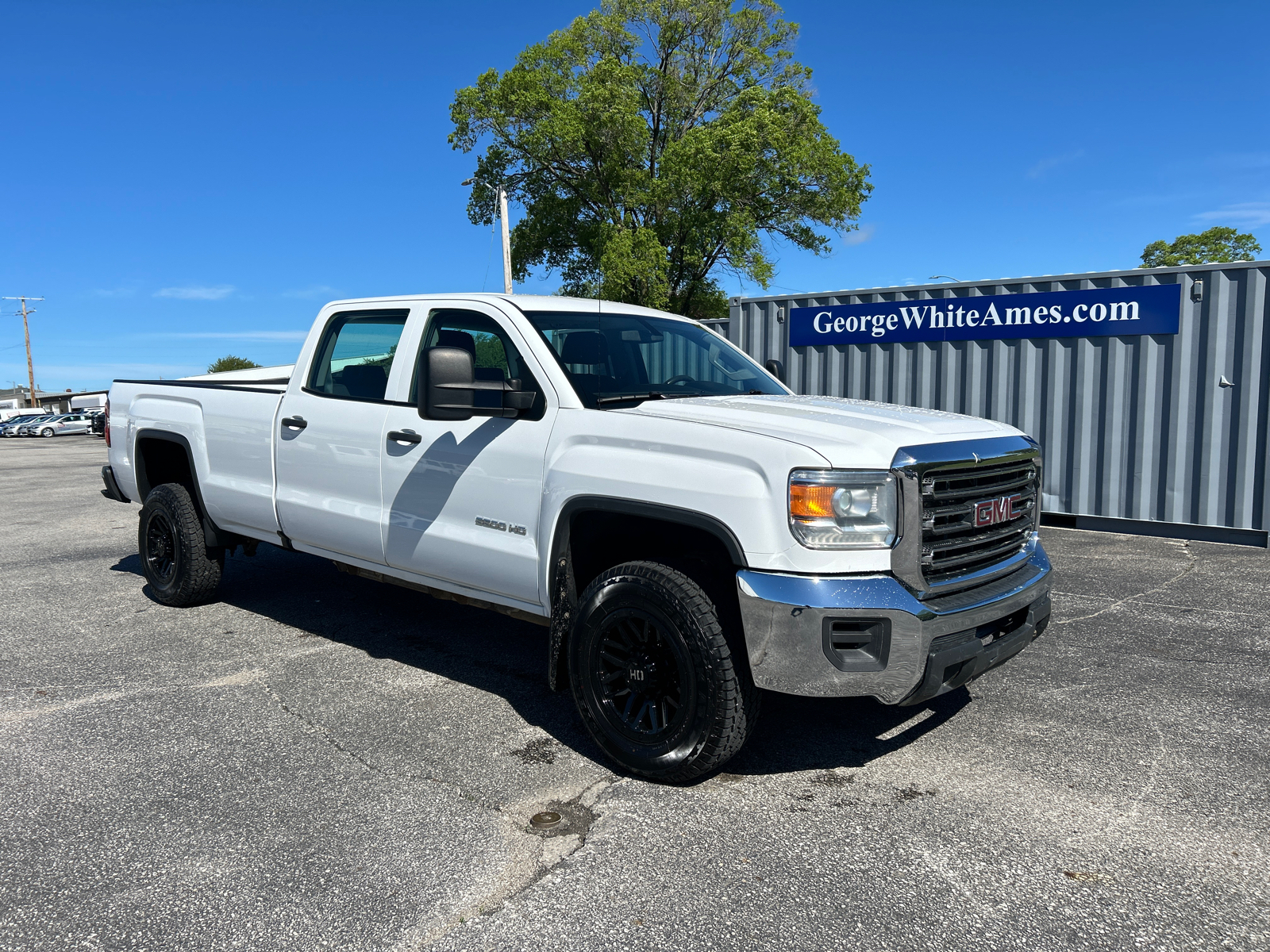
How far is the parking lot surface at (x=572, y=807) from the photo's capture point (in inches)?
103

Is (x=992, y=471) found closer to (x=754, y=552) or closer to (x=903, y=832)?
(x=754, y=552)

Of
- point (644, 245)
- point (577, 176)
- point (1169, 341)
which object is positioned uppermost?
point (577, 176)

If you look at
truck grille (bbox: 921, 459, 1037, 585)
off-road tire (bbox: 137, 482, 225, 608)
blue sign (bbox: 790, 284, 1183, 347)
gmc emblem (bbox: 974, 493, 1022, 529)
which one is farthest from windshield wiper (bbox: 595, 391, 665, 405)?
blue sign (bbox: 790, 284, 1183, 347)

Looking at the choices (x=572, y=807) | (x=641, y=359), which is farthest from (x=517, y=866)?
(x=641, y=359)

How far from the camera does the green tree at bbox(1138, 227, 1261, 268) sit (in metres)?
61.9

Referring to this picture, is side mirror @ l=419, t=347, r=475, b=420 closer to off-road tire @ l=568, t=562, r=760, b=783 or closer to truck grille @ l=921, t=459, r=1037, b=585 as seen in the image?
off-road tire @ l=568, t=562, r=760, b=783

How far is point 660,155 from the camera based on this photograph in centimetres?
3209

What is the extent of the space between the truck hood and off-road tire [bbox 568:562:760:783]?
62cm

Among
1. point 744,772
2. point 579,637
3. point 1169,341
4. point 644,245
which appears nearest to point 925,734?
point 744,772

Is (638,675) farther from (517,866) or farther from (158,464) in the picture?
(158,464)

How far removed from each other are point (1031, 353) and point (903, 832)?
7757 millimetres

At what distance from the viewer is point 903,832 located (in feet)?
10.3

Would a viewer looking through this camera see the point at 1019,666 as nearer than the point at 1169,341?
Answer: Yes

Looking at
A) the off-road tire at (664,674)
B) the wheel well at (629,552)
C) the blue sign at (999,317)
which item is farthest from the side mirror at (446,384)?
the blue sign at (999,317)
